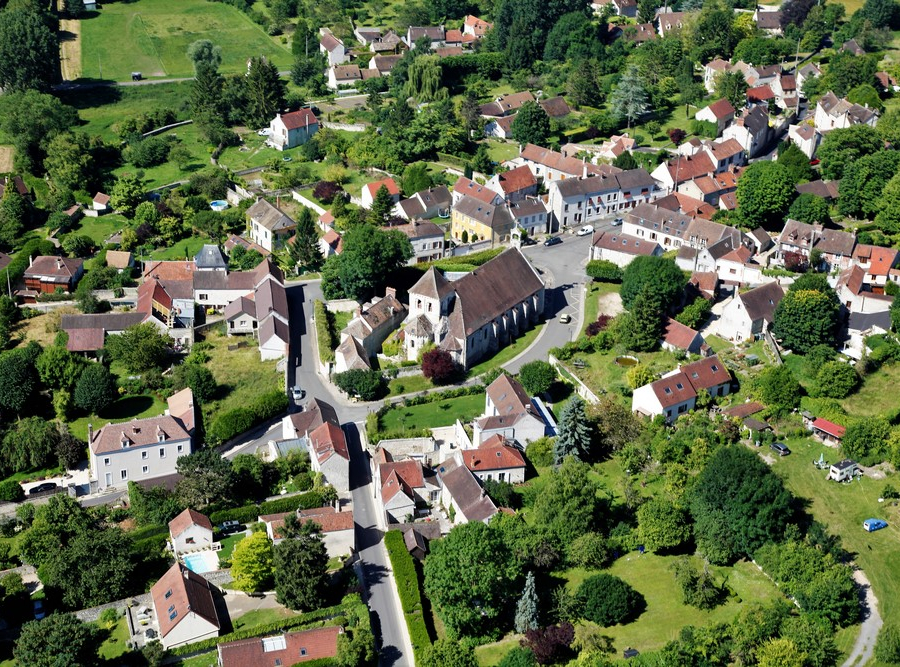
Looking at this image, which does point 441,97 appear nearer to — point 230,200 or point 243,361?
point 230,200

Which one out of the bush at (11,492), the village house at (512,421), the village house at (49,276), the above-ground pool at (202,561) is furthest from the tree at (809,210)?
the bush at (11,492)

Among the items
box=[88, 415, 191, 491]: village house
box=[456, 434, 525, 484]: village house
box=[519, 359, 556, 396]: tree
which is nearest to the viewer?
box=[456, 434, 525, 484]: village house

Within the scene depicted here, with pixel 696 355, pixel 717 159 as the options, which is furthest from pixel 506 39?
pixel 696 355

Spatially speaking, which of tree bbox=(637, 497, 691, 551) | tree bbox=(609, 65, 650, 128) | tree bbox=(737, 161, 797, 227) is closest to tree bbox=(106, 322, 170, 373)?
tree bbox=(637, 497, 691, 551)

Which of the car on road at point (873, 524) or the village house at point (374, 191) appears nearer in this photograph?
the car on road at point (873, 524)

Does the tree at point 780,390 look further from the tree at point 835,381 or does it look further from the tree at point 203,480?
the tree at point 203,480

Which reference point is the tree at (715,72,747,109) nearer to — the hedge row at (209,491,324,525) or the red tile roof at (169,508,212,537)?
the hedge row at (209,491,324,525)
